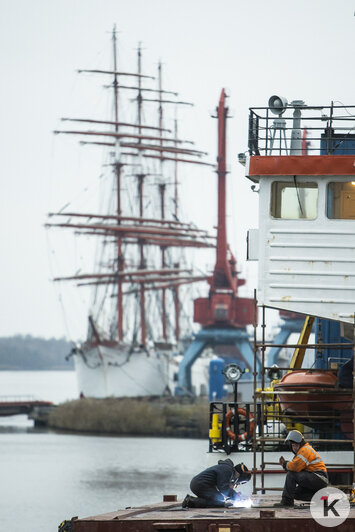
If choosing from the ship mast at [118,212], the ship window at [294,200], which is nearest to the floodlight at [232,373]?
the ship window at [294,200]

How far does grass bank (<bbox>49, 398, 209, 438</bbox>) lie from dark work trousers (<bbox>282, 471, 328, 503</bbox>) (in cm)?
6590

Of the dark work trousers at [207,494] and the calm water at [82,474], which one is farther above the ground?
the dark work trousers at [207,494]

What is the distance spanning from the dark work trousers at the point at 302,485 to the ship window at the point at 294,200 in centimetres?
488

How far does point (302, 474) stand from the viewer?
15.6 m

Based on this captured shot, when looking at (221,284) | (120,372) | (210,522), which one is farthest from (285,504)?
(120,372)

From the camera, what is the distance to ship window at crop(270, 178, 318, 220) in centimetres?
1900

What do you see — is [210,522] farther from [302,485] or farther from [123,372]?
[123,372]

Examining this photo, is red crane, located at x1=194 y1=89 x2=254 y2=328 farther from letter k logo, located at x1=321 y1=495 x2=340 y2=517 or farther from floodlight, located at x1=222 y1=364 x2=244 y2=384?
letter k logo, located at x1=321 y1=495 x2=340 y2=517

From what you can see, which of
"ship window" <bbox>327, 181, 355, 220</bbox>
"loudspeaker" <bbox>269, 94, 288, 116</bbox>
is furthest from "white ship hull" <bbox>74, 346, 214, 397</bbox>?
"ship window" <bbox>327, 181, 355, 220</bbox>

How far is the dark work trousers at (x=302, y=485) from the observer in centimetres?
1558

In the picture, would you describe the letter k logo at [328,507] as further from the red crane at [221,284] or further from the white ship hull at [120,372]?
the white ship hull at [120,372]

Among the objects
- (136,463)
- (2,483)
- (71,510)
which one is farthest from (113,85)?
(71,510)

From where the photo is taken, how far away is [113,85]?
10988 cm

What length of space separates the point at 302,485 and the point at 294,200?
17.4 feet
